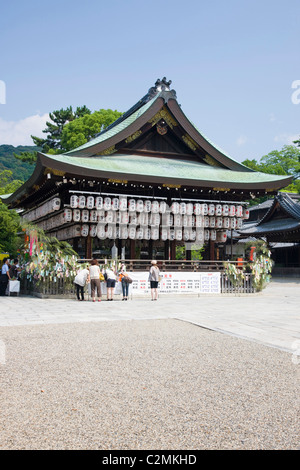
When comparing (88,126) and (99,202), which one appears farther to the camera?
(88,126)

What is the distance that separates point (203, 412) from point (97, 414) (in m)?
1.14

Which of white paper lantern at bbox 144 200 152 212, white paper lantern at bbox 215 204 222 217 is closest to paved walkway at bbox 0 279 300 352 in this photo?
white paper lantern at bbox 144 200 152 212

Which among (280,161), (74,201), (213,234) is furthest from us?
(280,161)

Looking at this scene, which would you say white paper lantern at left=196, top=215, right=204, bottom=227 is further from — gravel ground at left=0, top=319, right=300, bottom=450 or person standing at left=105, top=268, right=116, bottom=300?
gravel ground at left=0, top=319, right=300, bottom=450

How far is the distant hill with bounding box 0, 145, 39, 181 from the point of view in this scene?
281ft

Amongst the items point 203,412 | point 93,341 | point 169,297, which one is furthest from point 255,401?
point 169,297

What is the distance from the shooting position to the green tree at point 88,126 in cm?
4547

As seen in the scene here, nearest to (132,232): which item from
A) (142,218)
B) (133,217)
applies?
(133,217)

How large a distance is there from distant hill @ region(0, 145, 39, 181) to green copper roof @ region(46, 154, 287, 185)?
2395 inches

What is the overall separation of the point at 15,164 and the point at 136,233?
83.0 metres

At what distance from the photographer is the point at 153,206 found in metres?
22.1

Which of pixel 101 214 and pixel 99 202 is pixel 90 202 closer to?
pixel 99 202

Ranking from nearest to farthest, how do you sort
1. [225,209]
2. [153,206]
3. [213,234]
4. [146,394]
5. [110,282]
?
[146,394] < [110,282] < [153,206] < [225,209] < [213,234]

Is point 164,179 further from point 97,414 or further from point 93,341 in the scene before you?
point 97,414
